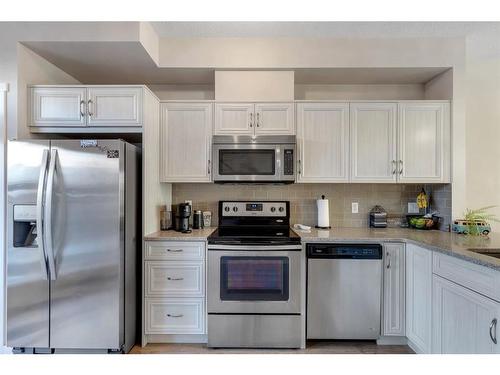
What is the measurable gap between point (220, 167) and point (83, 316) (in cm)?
157

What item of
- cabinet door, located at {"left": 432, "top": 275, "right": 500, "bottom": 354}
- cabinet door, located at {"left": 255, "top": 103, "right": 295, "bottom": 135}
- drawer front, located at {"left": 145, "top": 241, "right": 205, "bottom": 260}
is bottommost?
cabinet door, located at {"left": 432, "top": 275, "right": 500, "bottom": 354}

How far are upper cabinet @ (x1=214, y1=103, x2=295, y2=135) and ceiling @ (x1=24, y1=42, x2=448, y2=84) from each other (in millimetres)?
402

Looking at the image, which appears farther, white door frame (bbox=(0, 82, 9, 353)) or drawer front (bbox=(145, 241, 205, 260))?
drawer front (bbox=(145, 241, 205, 260))

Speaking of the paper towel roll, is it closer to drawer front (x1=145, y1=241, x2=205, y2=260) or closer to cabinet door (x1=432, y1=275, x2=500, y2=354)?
cabinet door (x1=432, y1=275, x2=500, y2=354)

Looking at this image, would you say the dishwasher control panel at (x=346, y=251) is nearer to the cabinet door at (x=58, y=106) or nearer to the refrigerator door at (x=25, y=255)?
the refrigerator door at (x=25, y=255)

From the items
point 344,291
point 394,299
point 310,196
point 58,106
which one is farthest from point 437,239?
point 58,106

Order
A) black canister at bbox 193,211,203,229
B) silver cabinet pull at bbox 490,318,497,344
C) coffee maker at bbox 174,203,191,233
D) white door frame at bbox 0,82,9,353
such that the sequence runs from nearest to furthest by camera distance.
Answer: silver cabinet pull at bbox 490,318,497,344
white door frame at bbox 0,82,9,353
coffee maker at bbox 174,203,191,233
black canister at bbox 193,211,203,229

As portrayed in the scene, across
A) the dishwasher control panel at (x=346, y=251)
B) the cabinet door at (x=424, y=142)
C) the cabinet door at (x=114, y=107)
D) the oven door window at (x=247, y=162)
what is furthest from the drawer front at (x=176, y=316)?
the cabinet door at (x=424, y=142)

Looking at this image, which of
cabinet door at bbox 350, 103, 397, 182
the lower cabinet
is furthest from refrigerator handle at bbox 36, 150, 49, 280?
cabinet door at bbox 350, 103, 397, 182

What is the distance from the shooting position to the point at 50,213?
1913mm

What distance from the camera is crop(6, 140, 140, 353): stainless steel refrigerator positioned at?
195 centimetres

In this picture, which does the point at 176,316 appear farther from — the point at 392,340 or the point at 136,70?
the point at 136,70

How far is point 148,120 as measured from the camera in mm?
2324
